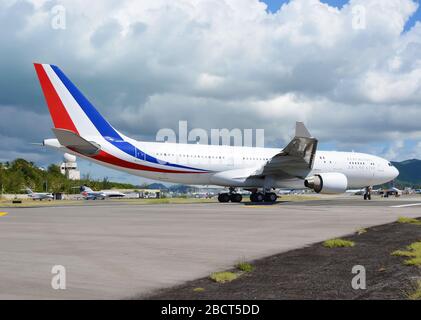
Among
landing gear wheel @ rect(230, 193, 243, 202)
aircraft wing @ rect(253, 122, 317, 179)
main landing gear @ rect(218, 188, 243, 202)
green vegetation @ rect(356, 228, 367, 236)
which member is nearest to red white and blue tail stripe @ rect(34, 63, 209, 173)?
main landing gear @ rect(218, 188, 243, 202)

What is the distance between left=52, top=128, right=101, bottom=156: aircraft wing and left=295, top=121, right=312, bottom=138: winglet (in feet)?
44.7

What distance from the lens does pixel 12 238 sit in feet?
43.1

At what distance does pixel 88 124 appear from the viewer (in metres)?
33.5

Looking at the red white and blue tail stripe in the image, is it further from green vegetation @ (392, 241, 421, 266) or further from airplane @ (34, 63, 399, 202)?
green vegetation @ (392, 241, 421, 266)

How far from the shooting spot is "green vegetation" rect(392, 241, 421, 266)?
337 inches

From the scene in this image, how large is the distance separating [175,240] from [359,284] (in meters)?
6.57

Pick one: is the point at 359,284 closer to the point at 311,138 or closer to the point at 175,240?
the point at 175,240

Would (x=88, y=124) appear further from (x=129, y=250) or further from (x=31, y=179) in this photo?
(x=31, y=179)

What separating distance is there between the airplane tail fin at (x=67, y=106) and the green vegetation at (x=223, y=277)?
26643 millimetres

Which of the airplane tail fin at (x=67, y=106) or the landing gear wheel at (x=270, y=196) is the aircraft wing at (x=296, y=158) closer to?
the landing gear wheel at (x=270, y=196)

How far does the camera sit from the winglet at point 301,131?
32.7m

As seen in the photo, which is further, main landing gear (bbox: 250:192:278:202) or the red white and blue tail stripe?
main landing gear (bbox: 250:192:278:202)

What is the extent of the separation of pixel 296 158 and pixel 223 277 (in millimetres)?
29615

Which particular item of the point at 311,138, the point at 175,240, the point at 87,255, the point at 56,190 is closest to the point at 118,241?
the point at 175,240
